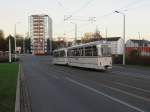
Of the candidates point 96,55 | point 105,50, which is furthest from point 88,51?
point 105,50

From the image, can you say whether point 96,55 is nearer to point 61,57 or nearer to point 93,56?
point 93,56

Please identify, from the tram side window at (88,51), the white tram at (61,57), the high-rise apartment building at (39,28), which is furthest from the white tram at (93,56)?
the high-rise apartment building at (39,28)

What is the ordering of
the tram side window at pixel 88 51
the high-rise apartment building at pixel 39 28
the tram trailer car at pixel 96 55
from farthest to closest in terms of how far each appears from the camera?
the high-rise apartment building at pixel 39 28
the tram side window at pixel 88 51
the tram trailer car at pixel 96 55

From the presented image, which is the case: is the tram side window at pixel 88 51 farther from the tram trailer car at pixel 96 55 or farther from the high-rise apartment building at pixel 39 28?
the high-rise apartment building at pixel 39 28

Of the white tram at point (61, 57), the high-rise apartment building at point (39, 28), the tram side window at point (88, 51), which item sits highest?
the high-rise apartment building at point (39, 28)

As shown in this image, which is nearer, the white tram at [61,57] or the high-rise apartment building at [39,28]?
the white tram at [61,57]

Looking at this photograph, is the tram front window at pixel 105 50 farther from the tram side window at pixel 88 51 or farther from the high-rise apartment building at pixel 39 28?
the high-rise apartment building at pixel 39 28

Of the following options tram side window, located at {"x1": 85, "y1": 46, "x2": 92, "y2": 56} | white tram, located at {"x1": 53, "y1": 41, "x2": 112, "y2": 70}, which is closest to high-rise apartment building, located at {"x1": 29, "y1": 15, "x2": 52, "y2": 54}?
white tram, located at {"x1": 53, "y1": 41, "x2": 112, "y2": 70}

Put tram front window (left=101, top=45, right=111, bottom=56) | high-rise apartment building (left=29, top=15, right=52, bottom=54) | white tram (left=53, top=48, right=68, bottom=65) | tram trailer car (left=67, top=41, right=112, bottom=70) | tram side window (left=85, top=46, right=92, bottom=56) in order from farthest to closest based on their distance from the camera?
high-rise apartment building (left=29, top=15, right=52, bottom=54) → white tram (left=53, top=48, right=68, bottom=65) → tram side window (left=85, top=46, right=92, bottom=56) → tram front window (left=101, top=45, right=111, bottom=56) → tram trailer car (left=67, top=41, right=112, bottom=70)

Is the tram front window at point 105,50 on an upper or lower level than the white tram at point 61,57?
upper

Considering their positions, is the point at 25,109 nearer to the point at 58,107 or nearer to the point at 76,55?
the point at 58,107

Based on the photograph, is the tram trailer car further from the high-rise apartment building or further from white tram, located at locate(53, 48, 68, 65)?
the high-rise apartment building

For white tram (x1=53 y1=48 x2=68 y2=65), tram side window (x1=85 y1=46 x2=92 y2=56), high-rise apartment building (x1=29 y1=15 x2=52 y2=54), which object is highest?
high-rise apartment building (x1=29 y1=15 x2=52 y2=54)

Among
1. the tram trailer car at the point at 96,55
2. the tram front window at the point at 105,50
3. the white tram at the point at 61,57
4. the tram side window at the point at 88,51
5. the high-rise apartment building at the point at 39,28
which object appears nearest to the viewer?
the tram trailer car at the point at 96,55
